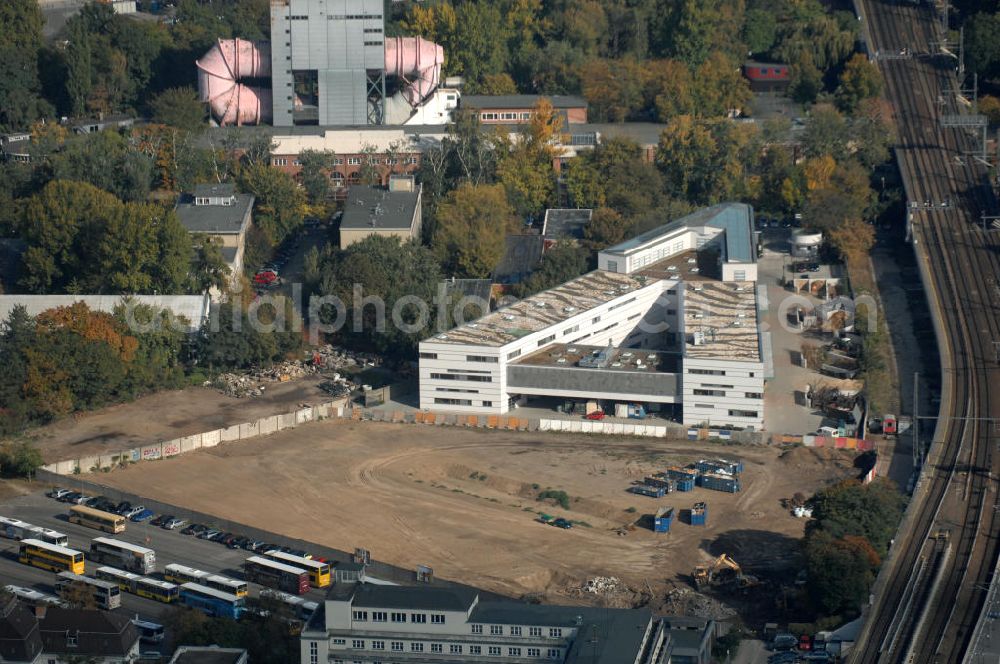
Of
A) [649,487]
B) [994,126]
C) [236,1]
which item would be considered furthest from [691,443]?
[236,1]

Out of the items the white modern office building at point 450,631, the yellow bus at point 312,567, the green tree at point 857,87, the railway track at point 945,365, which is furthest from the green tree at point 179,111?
the white modern office building at point 450,631

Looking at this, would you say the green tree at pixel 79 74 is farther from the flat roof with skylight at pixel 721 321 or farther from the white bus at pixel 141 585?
the white bus at pixel 141 585

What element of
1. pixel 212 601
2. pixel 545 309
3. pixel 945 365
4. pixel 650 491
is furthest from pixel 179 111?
pixel 212 601

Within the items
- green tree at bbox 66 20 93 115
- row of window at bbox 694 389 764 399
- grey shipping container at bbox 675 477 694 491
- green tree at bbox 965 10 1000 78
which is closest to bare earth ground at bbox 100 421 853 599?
grey shipping container at bbox 675 477 694 491

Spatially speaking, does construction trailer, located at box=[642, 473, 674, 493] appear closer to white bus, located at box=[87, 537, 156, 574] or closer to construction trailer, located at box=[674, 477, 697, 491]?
construction trailer, located at box=[674, 477, 697, 491]

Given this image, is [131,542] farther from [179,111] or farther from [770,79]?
[770,79]

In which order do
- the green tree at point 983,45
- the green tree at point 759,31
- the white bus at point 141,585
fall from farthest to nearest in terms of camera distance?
the green tree at point 759,31 < the green tree at point 983,45 < the white bus at point 141,585
